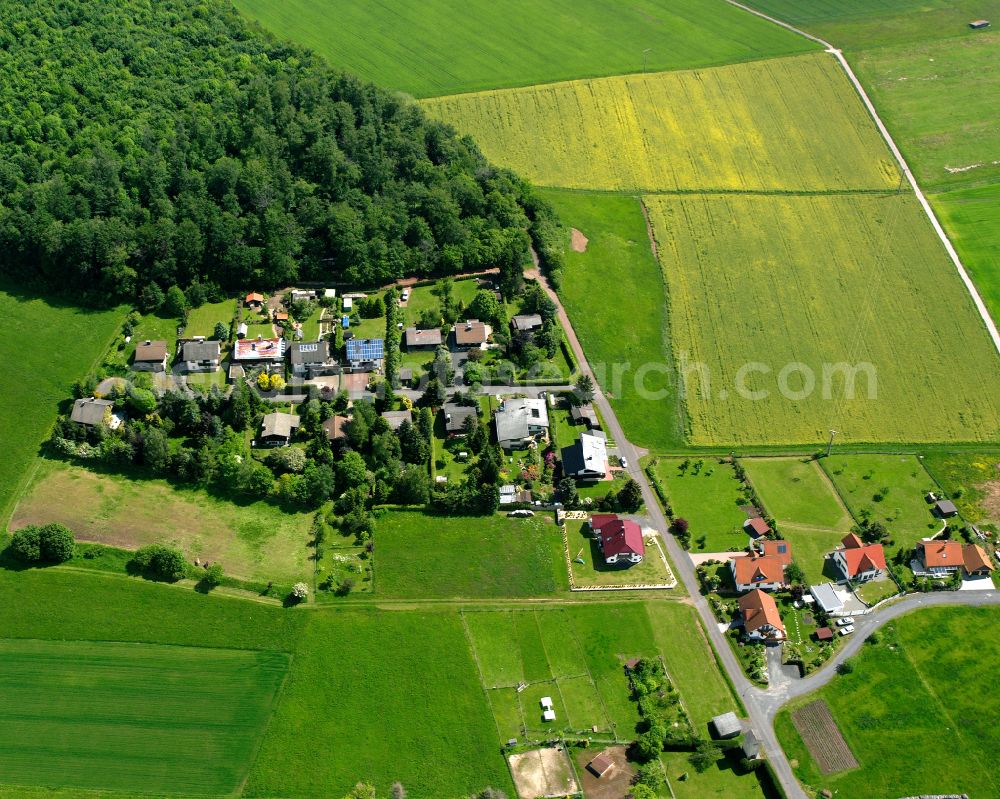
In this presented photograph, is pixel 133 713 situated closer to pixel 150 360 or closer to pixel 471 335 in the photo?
pixel 150 360

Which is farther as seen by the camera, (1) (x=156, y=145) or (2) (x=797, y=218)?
(2) (x=797, y=218)

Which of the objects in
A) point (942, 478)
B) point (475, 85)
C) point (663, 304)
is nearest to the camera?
point (942, 478)

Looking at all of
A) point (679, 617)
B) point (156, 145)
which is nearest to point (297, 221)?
point (156, 145)

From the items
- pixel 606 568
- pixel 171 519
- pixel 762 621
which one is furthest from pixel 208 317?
pixel 762 621

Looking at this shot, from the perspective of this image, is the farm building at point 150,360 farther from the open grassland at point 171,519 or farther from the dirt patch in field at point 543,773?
the dirt patch in field at point 543,773

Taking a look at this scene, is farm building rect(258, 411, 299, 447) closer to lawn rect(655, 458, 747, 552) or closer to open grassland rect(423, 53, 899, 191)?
lawn rect(655, 458, 747, 552)

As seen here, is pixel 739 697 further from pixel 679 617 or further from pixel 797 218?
pixel 797 218

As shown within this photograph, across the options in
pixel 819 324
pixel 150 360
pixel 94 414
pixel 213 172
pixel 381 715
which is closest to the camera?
pixel 381 715

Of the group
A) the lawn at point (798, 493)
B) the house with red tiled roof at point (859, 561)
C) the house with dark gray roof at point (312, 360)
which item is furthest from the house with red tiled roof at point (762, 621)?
the house with dark gray roof at point (312, 360)
